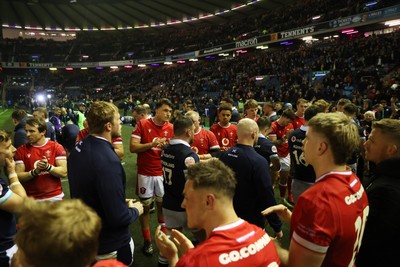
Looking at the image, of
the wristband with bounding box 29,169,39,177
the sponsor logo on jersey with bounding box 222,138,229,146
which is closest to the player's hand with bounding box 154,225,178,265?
the wristband with bounding box 29,169,39,177

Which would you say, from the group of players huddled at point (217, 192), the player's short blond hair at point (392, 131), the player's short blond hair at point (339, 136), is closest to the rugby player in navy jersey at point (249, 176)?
the group of players huddled at point (217, 192)

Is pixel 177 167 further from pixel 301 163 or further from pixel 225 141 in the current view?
pixel 225 141

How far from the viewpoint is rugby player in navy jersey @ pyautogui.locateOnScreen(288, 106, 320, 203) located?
4566 millimetres

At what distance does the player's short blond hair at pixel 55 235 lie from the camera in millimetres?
1160

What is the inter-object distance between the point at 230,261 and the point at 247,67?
1297 inches

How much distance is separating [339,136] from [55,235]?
5.69 feet

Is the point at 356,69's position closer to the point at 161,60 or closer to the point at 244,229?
the point at 244,229

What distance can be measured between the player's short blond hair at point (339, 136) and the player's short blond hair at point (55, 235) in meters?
1.54

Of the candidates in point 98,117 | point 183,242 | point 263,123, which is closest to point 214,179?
point 183,242

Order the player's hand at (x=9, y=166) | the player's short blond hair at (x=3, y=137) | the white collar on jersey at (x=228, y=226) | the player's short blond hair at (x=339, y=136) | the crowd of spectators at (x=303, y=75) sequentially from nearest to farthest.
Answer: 1. the white collar on jersey at (x=228, y=226)
2. the player's short blond hair at (x=339, y=136)
3. the player's hand at (x=9, y=166)
4. the player's short blond hair at (x=3, y=137)
5. the crowd of spectators at (x=303, y=75)

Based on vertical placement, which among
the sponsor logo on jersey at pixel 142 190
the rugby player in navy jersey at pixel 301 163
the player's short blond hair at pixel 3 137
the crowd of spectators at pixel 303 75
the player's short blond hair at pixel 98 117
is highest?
the crowd of spectators at pixel 303 75

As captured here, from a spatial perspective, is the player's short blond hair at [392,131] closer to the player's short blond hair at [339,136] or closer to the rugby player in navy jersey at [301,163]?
the player's short blond hair at [339,136]

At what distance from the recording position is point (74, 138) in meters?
7.31

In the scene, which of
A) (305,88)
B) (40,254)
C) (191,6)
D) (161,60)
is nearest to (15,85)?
(161,60)
